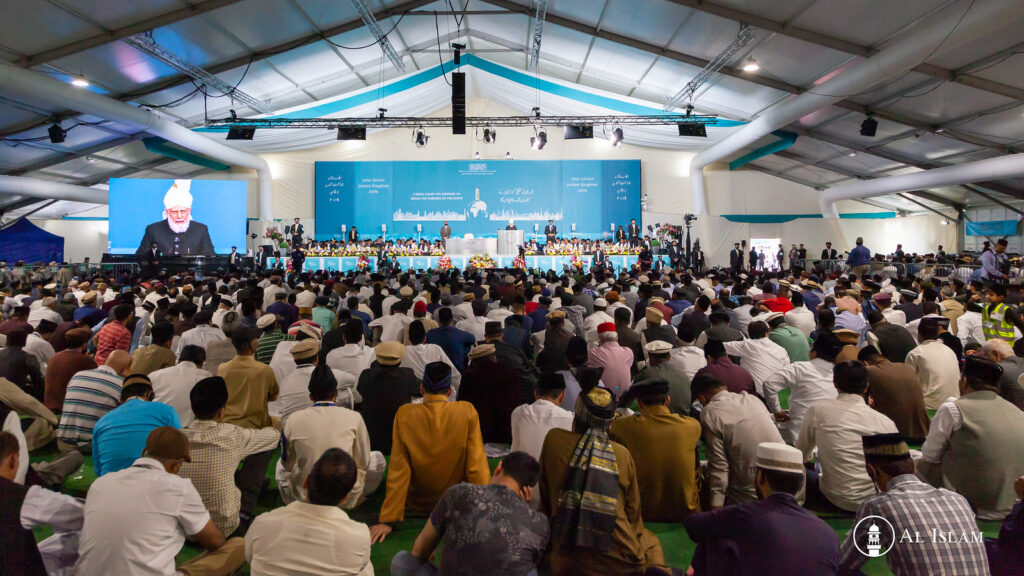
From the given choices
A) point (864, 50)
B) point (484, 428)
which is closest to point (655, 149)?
point (864, 50)

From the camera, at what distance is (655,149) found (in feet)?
63.2

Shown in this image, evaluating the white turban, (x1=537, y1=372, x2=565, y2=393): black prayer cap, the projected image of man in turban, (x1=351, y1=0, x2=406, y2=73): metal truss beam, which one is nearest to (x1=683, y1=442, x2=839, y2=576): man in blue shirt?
(x1=537, y1=372, x2=565, y2=393): black prayer cap

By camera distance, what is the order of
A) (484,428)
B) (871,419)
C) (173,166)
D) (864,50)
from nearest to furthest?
1. (871,419)
2. (484,428)
3. (864,50)
4. (173,166)

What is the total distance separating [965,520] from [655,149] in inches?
734

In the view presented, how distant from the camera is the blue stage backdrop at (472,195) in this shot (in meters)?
19.2

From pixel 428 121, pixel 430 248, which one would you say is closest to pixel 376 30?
pixel 428 121

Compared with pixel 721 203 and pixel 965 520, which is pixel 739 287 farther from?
pixel 721 203

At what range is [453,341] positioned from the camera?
4.98 m

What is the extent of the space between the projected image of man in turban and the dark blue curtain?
734 centimetres

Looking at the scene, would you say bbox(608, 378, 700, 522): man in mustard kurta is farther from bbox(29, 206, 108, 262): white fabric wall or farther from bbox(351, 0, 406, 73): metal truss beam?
bbox(29, 206, 108, 262): white fabric wall

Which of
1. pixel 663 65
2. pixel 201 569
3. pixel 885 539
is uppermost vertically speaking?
pixel 663 65

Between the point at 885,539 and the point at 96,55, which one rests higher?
the point at 96,55

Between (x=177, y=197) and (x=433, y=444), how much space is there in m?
16.2

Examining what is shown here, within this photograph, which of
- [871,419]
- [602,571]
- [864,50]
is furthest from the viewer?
[864,50]
